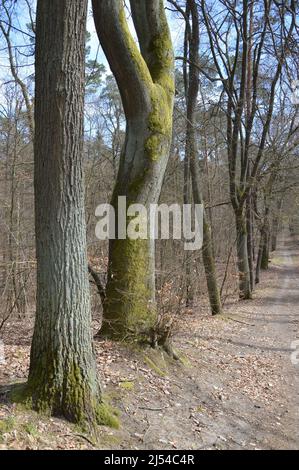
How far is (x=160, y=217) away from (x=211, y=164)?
22.2 ft

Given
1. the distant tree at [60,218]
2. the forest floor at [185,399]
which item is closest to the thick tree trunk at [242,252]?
the forest floor at [185,399]

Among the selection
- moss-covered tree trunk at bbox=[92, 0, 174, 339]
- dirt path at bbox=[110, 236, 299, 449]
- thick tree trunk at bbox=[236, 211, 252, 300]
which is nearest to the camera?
dirt path at bbox=[110, 236, 299, 449]

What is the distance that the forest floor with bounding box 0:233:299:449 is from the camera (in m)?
3.79

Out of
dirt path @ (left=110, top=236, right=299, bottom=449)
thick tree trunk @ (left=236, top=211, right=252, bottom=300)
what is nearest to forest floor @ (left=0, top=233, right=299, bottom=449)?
dirt path @ (left=110, top=236, right=299, bottom=449)

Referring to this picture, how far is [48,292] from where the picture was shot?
400cm

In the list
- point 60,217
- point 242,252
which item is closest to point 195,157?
point 242,252

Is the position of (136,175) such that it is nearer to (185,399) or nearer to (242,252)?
(185,399)

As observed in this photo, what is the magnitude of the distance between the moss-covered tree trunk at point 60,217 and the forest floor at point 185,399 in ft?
0.95

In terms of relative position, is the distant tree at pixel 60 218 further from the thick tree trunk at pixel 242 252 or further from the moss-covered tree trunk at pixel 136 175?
the thick tree trunk at pixel 242 252

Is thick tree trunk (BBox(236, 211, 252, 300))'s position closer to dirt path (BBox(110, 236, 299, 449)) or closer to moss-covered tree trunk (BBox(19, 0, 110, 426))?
dirt path (BBox(110, 236, 299, 449))

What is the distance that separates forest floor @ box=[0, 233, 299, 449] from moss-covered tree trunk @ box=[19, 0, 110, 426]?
0.29m

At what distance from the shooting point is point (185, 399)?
17.4ft

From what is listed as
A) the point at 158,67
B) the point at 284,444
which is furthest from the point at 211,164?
the point at 284,444
